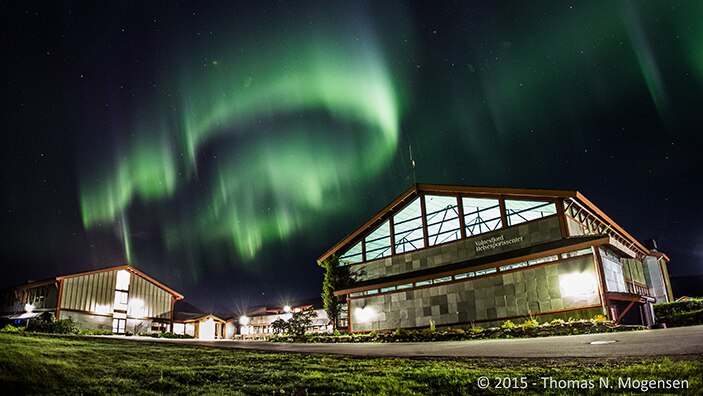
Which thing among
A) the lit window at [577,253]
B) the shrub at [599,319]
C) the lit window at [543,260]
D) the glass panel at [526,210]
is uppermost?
the glass panel at [526,210]

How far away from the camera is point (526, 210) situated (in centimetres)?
2744

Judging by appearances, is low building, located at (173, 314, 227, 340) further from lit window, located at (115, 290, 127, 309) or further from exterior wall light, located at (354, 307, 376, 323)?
exterior wall light, located at (354, 307, 376, 323)

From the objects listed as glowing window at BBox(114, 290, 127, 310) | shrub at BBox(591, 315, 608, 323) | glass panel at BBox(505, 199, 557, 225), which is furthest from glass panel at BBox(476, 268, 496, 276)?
glowing window at BBox(114, 290, 127, 310)

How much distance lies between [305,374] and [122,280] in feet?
155

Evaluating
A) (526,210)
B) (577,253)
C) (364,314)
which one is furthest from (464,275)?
(364,314)

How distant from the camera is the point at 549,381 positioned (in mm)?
8547

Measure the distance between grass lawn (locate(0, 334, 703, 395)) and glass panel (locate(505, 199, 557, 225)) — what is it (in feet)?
54.6

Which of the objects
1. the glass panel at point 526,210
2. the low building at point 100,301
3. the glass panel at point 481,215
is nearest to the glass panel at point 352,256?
the glass panel at point 481,215

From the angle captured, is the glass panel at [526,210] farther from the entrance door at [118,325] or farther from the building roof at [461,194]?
the entrance door at [118,325]

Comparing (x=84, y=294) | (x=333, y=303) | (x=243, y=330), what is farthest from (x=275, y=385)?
(x=243, y=330)

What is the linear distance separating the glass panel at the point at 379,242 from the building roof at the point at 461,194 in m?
0.47

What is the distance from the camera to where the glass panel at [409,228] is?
3309 cm

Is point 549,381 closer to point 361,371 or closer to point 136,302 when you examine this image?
point 361,371

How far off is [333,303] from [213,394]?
28.5 meters
